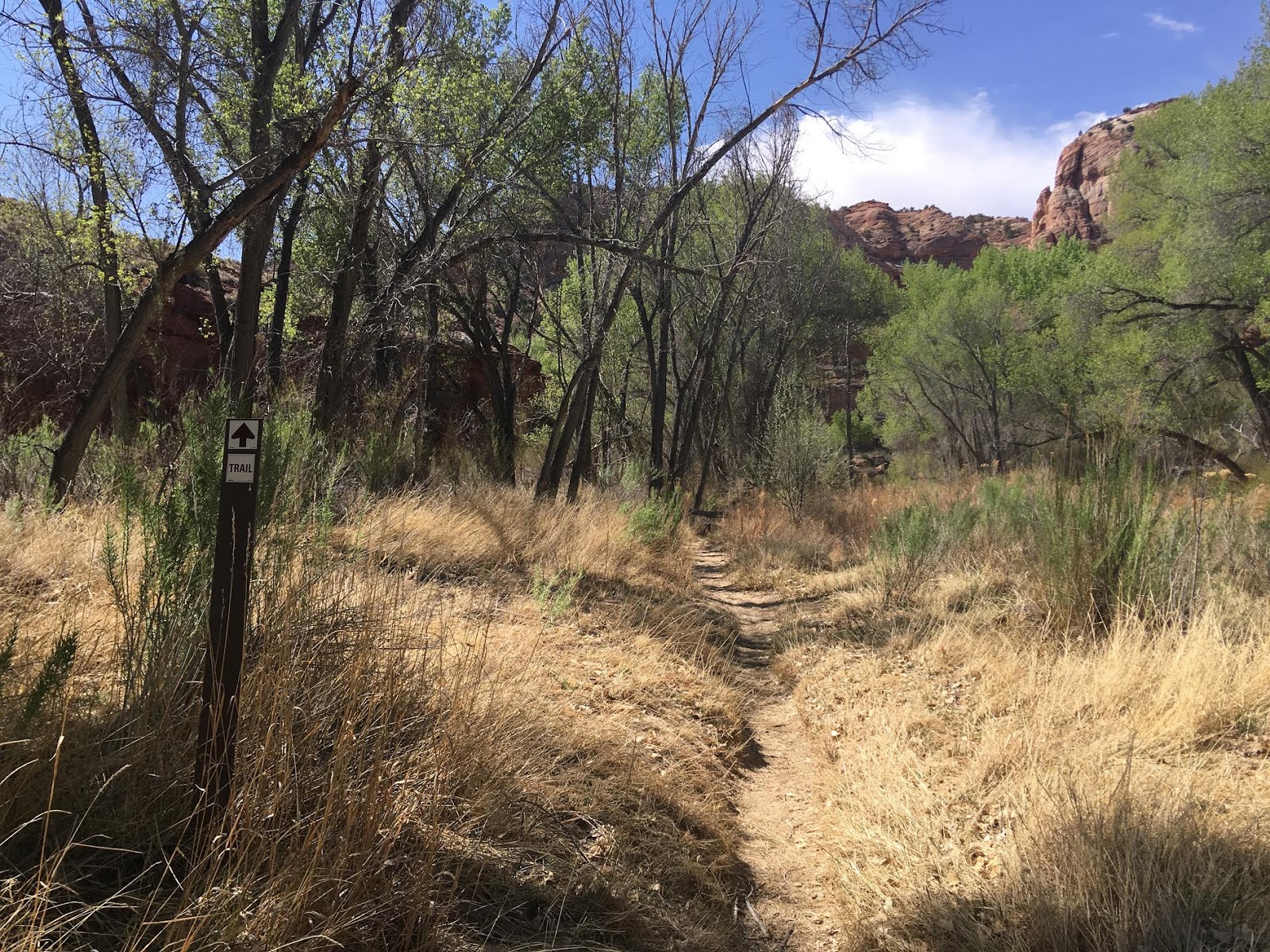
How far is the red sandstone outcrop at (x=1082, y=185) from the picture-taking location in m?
70.1

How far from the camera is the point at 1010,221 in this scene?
8481 centimetres

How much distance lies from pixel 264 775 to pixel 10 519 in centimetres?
442

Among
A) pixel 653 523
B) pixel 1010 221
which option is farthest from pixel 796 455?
pixel 1010 221

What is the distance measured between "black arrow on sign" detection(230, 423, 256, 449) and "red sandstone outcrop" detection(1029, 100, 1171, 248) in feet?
263

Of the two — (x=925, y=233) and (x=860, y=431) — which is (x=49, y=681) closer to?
(x=860, y=431)

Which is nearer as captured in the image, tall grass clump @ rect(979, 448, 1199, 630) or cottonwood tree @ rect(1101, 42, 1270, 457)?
tall grass clump @ rect(979, 448, 1199, 630)

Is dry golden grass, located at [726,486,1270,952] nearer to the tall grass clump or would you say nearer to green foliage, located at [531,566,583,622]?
the tall grass clump

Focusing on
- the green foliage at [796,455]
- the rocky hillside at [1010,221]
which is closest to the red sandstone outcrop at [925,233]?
the rocky hillside at [1010,221]

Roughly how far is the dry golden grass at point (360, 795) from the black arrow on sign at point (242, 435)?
0.69 m

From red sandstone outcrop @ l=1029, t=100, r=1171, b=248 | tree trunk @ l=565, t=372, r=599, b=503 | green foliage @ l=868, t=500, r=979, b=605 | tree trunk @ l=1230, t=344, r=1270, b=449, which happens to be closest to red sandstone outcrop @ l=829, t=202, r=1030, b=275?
red sandstone outcrop @ l=1029, t=100, r=1171, b=248

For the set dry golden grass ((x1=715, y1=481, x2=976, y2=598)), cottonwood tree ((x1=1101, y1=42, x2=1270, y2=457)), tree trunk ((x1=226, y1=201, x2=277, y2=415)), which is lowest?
dry golden grass ((x1=715, y1=481, x2=976, y2=598))

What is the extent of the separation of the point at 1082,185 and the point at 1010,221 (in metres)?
10.8

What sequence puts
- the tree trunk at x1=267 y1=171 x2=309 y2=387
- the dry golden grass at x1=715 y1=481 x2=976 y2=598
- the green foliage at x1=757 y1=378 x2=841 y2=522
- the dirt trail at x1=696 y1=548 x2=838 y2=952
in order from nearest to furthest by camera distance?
the dirt trail at x1=696 y1=548 x2=838 y2=952 → the tree trunk at x1=267 y1=171 x2=309 y2=387 → the dry golden grass at x1=715 y1=481 x2=976 y2=598 → the green foliage at x1=757 y1=378 x2=841 y2=522

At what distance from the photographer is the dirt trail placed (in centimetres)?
306
